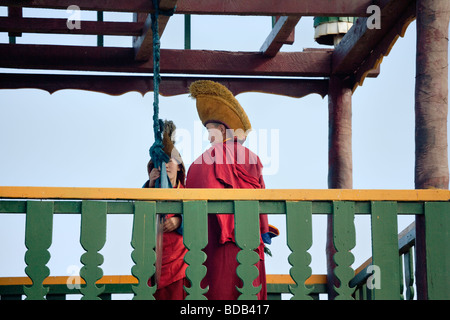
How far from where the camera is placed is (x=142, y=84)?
354 inches

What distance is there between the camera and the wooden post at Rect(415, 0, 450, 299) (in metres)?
6.17

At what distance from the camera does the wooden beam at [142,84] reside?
888 centimetres

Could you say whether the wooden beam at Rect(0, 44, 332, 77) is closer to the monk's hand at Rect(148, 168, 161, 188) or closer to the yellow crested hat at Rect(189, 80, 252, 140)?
the yellow crested hat at Rect(189, 80, 252, 140)

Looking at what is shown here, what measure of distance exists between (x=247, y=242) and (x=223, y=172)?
138 centimetres

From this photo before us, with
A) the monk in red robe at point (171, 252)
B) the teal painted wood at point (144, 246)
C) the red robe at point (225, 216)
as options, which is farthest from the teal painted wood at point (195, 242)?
the monk in red robe at point (171, 252)

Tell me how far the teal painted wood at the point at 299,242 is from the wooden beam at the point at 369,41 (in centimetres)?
228

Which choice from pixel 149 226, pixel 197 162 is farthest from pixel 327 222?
pixel 149 226

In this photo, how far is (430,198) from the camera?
5.78 metres

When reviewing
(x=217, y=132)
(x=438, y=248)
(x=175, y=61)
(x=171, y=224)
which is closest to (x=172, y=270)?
(x=171, y=224)

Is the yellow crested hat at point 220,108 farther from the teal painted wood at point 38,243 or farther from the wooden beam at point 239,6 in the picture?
the teal painted wood at point 38,243

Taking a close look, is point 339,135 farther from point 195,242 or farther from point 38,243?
point 38,243
